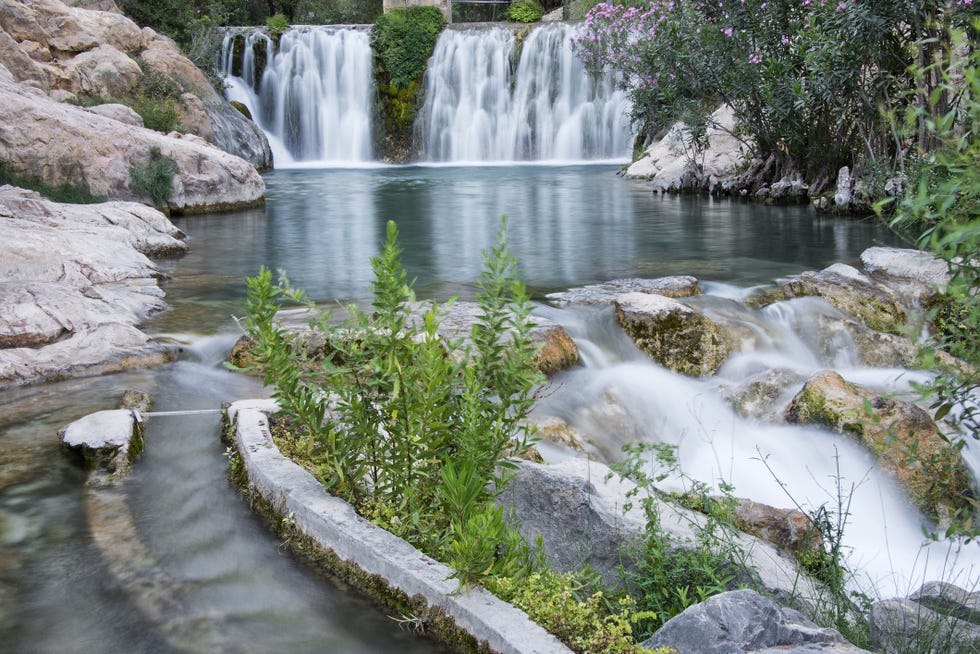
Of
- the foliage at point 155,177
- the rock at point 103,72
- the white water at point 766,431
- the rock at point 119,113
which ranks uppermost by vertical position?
the rock at point 103,72

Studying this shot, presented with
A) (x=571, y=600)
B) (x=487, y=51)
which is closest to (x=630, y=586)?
(x=571, y=600)

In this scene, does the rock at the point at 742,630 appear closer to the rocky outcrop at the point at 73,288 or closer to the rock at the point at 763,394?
the rock at the point at 763,394

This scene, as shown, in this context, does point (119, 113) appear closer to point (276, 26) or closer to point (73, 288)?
point (73, 288)

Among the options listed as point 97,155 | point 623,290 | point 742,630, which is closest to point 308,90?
point 97,155

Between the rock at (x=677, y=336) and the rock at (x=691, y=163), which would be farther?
the rock at (x=691, y=163)

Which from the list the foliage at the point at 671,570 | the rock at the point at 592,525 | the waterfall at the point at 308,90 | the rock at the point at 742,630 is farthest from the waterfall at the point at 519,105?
the rock at the point at 742,630

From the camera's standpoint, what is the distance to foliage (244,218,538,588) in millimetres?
3338

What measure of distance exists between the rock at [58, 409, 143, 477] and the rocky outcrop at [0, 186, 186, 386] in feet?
5.91

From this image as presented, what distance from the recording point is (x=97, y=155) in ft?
52.4

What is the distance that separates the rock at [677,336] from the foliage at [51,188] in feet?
35.4

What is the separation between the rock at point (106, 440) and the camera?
4938mm

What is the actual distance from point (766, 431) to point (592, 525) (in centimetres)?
328

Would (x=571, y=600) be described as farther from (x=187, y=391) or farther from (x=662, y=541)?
(x=187, y=391)

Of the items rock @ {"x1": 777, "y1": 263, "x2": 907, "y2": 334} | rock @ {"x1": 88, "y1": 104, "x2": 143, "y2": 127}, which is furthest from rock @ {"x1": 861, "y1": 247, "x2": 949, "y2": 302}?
rock @ {"x1": 88, "y1": 104, "x2": 143, "y2": 127}
